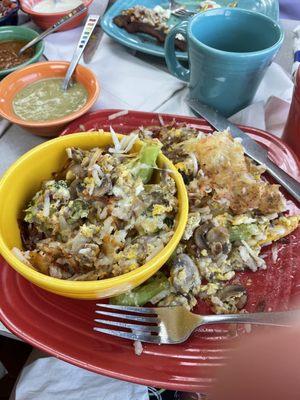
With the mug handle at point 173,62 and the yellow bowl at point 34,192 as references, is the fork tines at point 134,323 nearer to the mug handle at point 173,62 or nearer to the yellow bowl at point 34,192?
the yellow bowl at point 34,192

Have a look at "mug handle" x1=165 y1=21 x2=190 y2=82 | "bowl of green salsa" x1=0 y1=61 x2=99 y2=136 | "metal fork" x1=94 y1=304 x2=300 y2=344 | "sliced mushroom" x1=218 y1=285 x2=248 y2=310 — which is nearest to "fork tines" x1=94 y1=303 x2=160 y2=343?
"metal fork" x1=94 y1=304 x2=300 y2=344

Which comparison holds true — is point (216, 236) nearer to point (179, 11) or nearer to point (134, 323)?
point (134, 323)

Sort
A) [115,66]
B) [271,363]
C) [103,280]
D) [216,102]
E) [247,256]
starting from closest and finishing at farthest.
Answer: [271,363] → [103,280] → [247,256] → [216,102] → [115,66]

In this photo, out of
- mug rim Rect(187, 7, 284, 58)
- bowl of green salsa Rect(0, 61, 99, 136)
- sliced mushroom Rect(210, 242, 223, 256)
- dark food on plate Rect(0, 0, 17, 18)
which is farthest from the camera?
dark food on plate Rect(0, 0, 17, 18)

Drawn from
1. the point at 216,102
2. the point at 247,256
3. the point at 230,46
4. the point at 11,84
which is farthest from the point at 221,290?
the point at 11,84

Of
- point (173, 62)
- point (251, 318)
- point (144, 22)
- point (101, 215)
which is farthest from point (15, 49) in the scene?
point (251, 318)

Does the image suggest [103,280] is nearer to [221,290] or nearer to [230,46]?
[221,290]

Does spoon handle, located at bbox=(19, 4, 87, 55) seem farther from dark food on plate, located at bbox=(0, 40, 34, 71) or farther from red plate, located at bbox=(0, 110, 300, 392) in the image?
Result: red plate, located at bbox=(0, 110, 300, 392)
